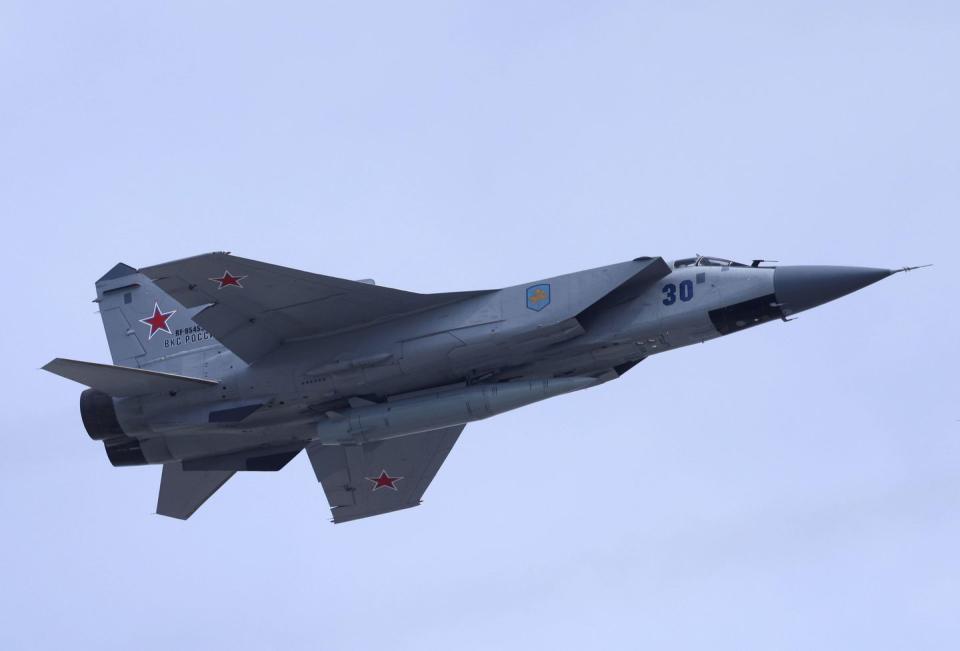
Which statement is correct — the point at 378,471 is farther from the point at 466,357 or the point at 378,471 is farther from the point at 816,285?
the point at 816,285

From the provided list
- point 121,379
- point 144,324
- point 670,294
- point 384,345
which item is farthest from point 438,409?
point 144,324

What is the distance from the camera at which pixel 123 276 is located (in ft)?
114

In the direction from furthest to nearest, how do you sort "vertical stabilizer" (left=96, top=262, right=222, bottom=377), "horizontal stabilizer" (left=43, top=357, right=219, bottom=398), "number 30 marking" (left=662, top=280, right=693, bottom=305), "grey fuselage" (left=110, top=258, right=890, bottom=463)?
"vertical stabilizer" (left=96, top=262, right=222, bottom=377) < "horizontal stabilizer" (left=43, top=357, right=219, bottom=398) < "number 30 marking" (left=662, top=280, right=693, bottom=305) < "grey fuselage" (left=110, top=258, right=890, bottom=463)

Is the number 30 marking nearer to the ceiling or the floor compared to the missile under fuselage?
nearer to the ceiling

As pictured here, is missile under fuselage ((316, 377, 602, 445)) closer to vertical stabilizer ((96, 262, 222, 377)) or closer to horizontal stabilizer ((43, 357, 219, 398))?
horizontal stabilizer ((43, 357, 219, 398))

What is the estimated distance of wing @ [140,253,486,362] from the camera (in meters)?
28.8

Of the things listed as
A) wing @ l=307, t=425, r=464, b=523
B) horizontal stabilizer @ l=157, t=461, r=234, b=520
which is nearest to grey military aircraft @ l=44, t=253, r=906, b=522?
horizontal stabilizer @ l=157, t=461, r=234, b=520

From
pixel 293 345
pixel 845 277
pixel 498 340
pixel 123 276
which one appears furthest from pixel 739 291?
pixel 123 276

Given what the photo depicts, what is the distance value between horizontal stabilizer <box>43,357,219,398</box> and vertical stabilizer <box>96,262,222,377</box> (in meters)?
1.32

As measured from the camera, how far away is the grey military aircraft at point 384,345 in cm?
2808

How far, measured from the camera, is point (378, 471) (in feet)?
112

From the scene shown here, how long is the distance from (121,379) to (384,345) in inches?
211

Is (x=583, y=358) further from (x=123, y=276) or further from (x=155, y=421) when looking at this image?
(x=123, y=276)

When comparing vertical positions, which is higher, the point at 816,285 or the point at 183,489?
the point at 816,285
